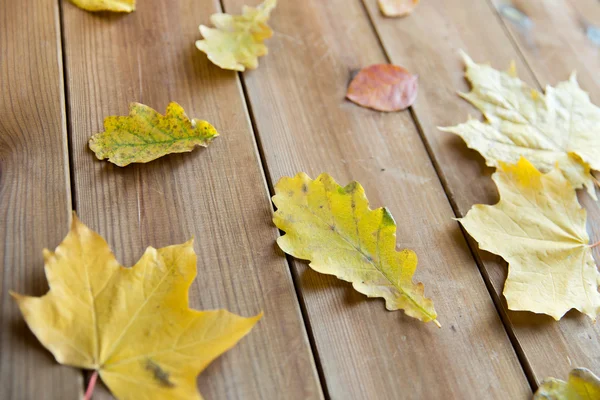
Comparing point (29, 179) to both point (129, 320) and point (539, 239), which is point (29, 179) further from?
point (539, 239)

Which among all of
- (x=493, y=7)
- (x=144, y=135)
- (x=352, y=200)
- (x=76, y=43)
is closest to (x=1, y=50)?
(x=76, y=43)

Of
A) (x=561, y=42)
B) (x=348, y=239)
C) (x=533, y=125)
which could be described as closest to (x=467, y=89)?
(x=533, y=125)

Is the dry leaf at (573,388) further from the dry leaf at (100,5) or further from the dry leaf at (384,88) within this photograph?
the dry leaf at (100,5)

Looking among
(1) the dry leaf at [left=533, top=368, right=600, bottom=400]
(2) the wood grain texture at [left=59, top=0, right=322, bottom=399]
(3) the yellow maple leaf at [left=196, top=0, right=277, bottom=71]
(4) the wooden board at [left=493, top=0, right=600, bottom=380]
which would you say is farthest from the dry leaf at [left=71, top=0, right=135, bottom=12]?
(1) the dry leaf at [left=533, top=368, right=600, bottom=400]

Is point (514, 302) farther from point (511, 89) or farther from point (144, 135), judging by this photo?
point (144, 135)

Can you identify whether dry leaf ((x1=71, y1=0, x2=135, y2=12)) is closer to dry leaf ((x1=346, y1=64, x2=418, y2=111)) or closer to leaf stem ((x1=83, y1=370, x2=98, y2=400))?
dry leaf ((x1=346, y1=64, x2=418, y2=111))

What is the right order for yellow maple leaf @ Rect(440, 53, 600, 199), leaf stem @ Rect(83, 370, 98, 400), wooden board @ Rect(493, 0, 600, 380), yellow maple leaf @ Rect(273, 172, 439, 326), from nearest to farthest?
leaf stem @ Rect(83, 370, 98, 400) → yellow maple leaf @ Rect(273, 172, 439, 326) → yellow maple leaf @ Rect(440, 53, 600, 199) → wooden board @ Rect(493, 0, 600, 380)
